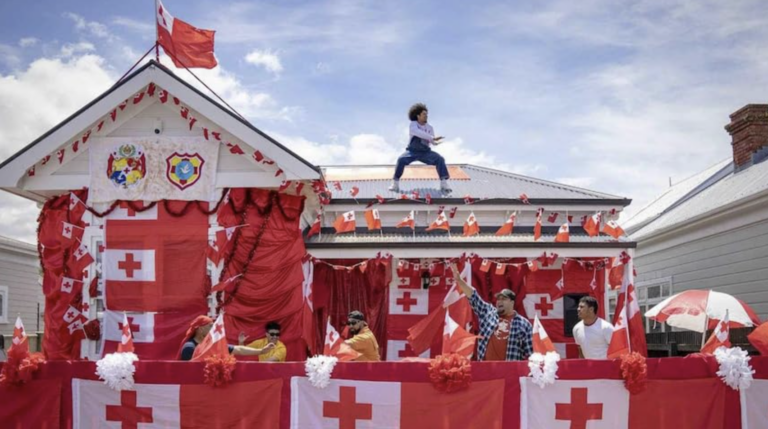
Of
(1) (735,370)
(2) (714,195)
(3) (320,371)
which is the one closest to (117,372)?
(3) (320,371)

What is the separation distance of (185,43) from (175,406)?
6.08 meters

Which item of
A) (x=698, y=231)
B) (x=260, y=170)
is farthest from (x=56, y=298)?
(x=698, y=231)

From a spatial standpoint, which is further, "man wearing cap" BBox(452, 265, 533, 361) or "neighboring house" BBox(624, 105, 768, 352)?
"neighboring house" BBox(624, 105, 768, 352)

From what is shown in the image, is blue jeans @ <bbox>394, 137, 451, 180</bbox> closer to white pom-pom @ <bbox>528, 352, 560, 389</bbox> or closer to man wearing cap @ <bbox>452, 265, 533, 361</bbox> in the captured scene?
man wearing cap @ <bbox>452, 265, 533, 361</bbox>

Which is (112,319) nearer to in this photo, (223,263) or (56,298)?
(56,298)

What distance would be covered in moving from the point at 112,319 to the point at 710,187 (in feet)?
46.2

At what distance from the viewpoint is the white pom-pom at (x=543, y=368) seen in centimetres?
636

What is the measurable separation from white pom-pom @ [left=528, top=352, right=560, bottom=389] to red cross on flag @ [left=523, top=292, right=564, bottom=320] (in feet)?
16.2

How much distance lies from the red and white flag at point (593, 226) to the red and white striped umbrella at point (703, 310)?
1494 millimetres

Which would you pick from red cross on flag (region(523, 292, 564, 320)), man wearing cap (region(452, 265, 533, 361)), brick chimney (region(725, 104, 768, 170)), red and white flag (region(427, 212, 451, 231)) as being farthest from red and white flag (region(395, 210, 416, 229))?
brick chimney (region(725, 104, 768, 170))

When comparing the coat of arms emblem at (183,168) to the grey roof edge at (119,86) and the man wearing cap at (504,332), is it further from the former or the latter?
the man wearing cap at (504,332)

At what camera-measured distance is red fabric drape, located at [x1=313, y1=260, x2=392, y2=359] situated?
1127cm

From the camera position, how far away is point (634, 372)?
21.1 feet

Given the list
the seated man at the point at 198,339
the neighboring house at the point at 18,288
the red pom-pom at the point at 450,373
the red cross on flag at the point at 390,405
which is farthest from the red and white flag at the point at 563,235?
the neighboring house at the point at 18,288
